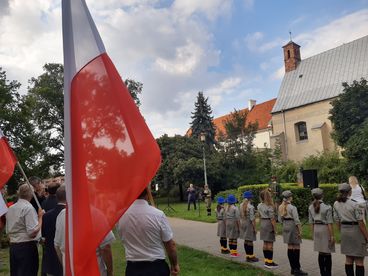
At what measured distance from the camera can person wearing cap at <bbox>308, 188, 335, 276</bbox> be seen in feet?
24.5

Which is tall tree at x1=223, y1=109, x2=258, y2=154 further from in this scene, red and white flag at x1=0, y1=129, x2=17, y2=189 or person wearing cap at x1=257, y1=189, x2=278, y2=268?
red and white flag at x1=0, y1=129, x2=17, y2=189

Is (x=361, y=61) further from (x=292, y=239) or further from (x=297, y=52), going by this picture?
(x=292, y=239)

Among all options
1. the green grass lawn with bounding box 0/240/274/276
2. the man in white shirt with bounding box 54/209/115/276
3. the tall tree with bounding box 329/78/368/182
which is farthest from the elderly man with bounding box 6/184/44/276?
the tall tree with bounding box 329/78/368/182

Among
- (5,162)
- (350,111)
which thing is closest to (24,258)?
(5,162)

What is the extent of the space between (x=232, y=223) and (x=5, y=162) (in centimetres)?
622

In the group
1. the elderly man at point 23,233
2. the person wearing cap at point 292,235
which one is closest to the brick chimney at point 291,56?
the person wearing cap at point 292,235

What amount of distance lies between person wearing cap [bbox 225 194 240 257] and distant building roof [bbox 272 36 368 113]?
3627 cm

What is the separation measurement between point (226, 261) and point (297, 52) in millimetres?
47698

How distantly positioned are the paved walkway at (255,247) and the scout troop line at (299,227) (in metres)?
0.45

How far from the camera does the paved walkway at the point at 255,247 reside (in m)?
8.99

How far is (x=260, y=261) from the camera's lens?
986 cm

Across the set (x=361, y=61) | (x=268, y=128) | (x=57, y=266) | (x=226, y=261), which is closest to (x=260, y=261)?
(x=226, y=261)

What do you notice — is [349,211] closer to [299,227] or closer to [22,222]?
[299,227]

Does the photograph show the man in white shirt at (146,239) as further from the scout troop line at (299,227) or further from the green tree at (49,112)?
the green tree at (49,112)
